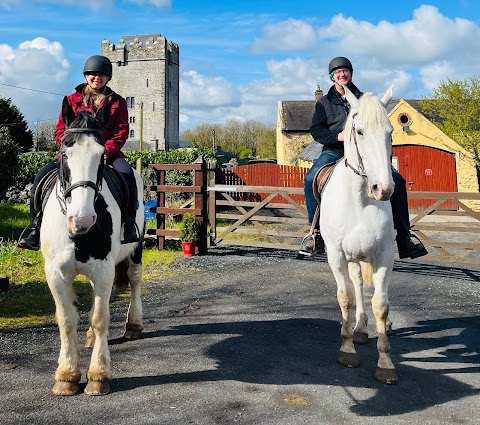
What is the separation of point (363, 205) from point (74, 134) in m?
2.74

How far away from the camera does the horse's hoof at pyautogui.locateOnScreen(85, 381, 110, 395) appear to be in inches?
166

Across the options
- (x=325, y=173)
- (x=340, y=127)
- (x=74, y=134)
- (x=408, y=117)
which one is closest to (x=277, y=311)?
(x=325, y=173)

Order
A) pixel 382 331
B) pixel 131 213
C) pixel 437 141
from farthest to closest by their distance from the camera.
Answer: pixel 437 141, pixel 131 213, pixel 382 331

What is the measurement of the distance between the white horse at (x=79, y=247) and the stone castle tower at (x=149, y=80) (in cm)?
7382

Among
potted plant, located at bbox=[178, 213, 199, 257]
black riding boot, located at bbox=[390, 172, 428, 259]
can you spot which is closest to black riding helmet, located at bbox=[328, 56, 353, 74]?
black riding boot, located at bbox=[390, 172, 428, 259]

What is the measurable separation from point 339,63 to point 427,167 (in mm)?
20692

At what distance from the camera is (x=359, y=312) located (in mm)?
5930

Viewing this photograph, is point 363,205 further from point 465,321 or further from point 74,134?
point 465,321

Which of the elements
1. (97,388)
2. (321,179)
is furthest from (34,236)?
(321,179)

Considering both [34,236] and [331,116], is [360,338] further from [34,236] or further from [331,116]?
[34,236]

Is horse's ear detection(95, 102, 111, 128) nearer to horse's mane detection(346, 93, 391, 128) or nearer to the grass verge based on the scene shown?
horse's mane detection(346, 93, 391, 128)

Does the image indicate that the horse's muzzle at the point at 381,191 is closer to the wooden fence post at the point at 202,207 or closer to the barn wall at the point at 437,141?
the wooden fence post at the point at 202,207

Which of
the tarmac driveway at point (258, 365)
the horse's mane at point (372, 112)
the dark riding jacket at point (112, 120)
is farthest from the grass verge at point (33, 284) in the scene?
the horse's mane at point (372, 112)

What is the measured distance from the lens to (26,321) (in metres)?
6.62
